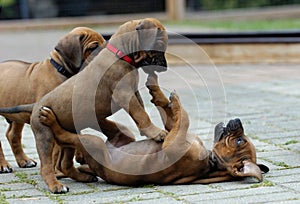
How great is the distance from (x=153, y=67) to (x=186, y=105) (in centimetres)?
366

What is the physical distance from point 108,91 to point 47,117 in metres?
0.47

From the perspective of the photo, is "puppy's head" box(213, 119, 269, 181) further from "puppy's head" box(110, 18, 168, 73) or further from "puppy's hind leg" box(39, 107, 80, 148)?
"puppy's hind leg" box(39, 107, 80, 148)

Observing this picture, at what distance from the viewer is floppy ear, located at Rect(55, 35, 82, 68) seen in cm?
Result: 582

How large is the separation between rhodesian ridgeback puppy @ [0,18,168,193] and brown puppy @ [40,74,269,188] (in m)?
0.09

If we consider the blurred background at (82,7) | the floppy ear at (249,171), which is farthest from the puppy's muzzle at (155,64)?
the blurred background at (82,7)

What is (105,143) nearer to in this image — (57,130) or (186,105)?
(57,130)

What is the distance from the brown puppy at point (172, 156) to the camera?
520 cm

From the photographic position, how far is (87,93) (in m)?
5.31

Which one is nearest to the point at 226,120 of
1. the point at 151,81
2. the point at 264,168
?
the point at 264,168

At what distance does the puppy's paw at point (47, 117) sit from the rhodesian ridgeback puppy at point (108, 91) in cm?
4

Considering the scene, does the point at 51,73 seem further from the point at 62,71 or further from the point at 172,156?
the point at 172,156

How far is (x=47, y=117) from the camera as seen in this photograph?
209 inches

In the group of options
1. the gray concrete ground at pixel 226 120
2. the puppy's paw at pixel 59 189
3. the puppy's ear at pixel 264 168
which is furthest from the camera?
the puppy's ear at pixel 264 168

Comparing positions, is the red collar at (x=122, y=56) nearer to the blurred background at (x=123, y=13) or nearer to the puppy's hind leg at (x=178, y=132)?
the puppy's hind leg at (x=178, y=132)
